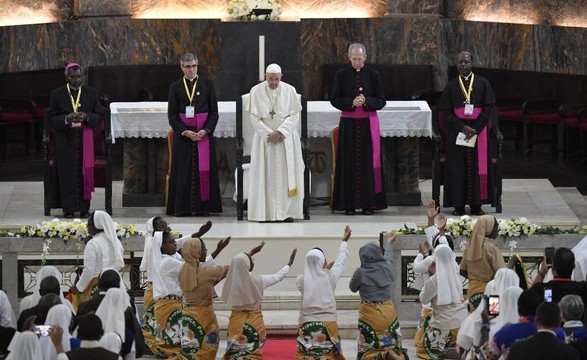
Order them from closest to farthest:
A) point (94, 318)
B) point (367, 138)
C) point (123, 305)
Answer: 1. point (94, 318)
2. point (123, 305)
3. point (367, 138)

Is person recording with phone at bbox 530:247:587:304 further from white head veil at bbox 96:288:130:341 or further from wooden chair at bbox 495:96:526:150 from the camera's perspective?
wooden chair at bbox 495:96:526:150

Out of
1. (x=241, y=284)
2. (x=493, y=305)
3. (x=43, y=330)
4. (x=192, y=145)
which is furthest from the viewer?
(x=192, y=145)

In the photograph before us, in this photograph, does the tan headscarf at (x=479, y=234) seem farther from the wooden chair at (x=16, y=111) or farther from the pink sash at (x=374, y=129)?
the wooden chair at (x=16, y=111)

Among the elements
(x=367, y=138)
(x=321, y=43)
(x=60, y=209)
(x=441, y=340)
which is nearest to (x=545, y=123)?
(x=321, y=43)

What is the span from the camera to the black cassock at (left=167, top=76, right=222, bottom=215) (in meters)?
17.1

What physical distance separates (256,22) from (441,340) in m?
7.90

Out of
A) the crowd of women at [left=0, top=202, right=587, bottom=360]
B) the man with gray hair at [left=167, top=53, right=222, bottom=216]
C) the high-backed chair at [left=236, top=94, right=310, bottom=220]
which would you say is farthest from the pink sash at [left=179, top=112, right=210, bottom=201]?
the crowd of women at [left=0, top=202, right=587, bottom=360]

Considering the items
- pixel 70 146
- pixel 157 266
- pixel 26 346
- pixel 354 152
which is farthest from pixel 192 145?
pixel 26 346

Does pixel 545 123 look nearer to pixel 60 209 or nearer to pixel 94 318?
pixel 60 209

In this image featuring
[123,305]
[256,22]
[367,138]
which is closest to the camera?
[123,305]

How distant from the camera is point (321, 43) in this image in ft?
76.0

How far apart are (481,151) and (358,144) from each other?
126 cm

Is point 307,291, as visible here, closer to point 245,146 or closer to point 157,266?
point 157,266

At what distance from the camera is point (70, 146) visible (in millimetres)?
17234
